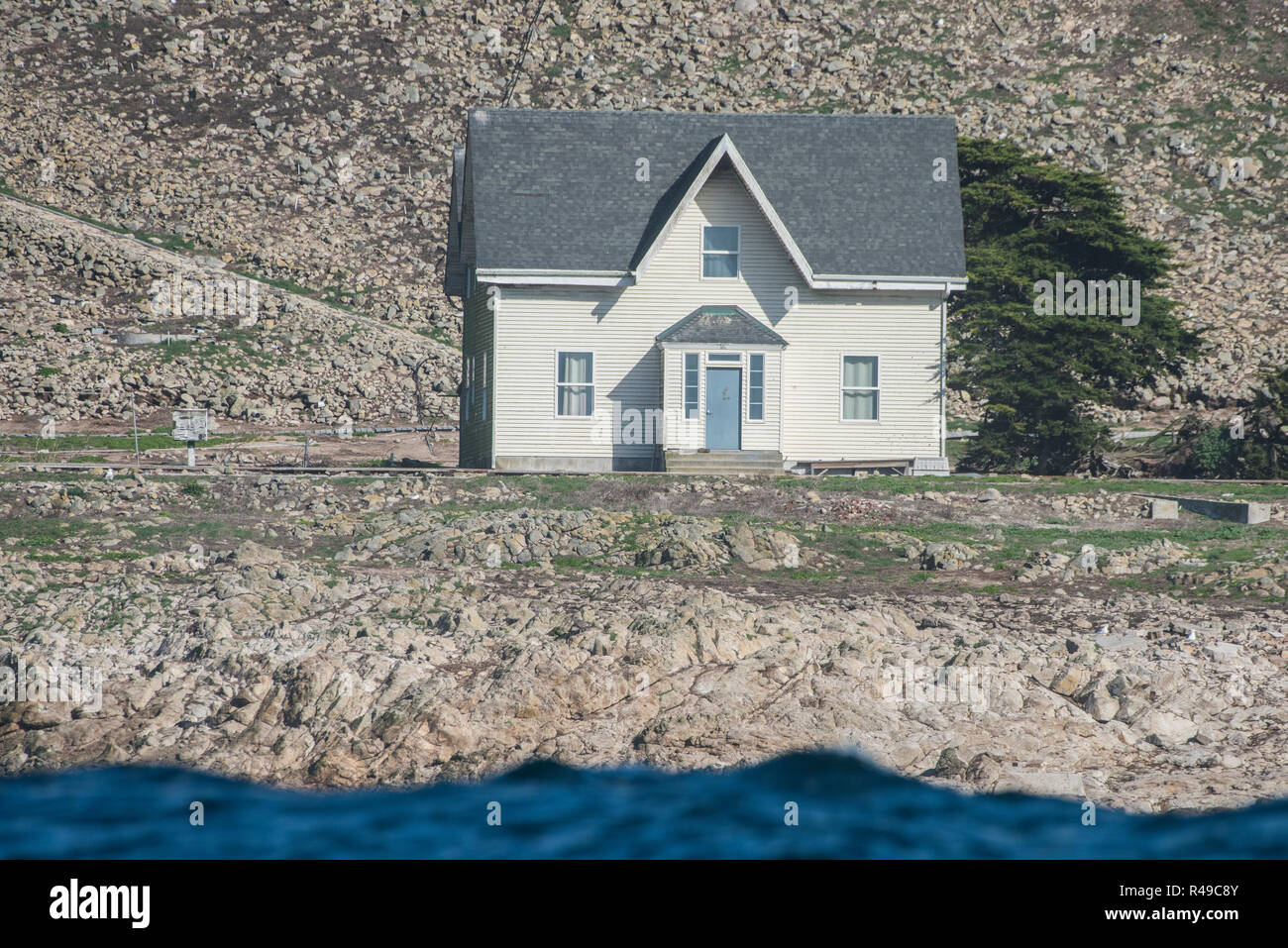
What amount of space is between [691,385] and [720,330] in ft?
4.33

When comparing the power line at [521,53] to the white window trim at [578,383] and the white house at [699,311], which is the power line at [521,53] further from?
the white window trim at [578,383]

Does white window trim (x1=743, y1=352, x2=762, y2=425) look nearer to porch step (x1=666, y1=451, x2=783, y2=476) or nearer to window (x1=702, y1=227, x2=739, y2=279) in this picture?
porch step (x1=666, y1=451, x2=783, y2=476)

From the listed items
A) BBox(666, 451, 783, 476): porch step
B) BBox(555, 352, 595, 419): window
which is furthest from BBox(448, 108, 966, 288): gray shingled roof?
BBox(666, 451, 783, 476): porch step

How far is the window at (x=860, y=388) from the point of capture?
1305 inches

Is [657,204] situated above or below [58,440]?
above

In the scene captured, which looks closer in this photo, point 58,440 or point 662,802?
point 662,802

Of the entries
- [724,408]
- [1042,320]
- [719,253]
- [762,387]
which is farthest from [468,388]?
[1042,320]

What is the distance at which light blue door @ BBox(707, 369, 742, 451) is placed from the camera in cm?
3216

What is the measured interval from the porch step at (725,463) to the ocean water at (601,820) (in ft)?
54.8

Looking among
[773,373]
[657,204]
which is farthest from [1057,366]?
[657,204]

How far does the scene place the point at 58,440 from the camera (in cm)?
4016

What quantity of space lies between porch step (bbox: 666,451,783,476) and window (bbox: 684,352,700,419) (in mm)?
906
